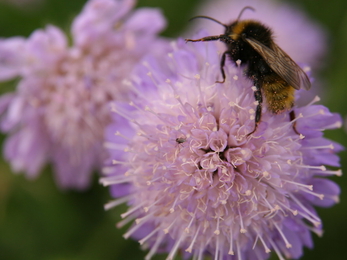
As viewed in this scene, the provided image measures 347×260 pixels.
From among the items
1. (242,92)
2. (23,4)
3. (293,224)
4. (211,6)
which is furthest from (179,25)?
(293,224)

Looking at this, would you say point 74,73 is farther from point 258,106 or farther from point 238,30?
point 258,106

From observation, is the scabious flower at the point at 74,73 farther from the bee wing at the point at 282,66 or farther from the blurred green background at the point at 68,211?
the bee wing at the point at 282,66

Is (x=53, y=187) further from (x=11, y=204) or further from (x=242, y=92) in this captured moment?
(x=242, y=92)

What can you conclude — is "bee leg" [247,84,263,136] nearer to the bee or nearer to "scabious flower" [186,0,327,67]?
the bee

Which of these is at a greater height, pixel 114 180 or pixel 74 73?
pixel 74 73

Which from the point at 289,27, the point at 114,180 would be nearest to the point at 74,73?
the point at 114,180

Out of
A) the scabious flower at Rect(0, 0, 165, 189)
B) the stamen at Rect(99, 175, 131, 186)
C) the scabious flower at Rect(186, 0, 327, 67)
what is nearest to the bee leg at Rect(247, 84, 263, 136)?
the stamen at Rect(99, 175, 131, 186)
